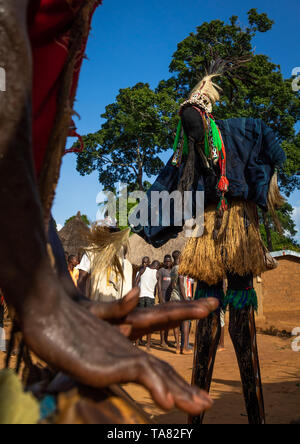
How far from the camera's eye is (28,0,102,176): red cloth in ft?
3.62

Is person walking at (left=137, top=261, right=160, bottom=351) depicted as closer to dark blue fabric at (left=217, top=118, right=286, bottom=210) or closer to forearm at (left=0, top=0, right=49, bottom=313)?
dark blue fabric at (left=217, top=118, right=286, bottom=210)

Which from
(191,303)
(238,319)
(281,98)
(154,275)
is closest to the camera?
(191,303)

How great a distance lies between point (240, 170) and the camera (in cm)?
261

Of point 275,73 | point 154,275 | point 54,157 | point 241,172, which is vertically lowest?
point 154,275

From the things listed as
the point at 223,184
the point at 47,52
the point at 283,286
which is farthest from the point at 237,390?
the point at 283,286

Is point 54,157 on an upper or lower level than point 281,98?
lower

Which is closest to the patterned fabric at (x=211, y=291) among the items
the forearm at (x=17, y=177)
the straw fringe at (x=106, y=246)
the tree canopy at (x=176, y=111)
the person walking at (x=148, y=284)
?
the straw fringe at (x=106, y=246)

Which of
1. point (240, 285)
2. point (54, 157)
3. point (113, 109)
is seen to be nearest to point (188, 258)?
point (240, 285)

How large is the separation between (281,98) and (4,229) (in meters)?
23.2

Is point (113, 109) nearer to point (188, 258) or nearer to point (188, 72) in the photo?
point (188, 72)

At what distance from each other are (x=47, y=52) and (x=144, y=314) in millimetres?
820

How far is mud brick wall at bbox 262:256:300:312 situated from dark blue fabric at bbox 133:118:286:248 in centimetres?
1215

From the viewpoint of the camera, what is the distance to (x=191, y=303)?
0.99 metres

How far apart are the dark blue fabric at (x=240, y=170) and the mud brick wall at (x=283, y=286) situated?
1215cm
